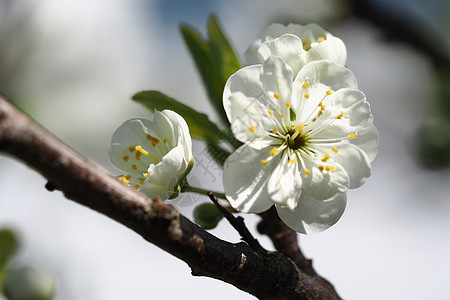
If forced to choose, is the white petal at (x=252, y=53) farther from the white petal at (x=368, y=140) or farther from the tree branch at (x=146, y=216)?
the tree branch at (x=146, y=216)

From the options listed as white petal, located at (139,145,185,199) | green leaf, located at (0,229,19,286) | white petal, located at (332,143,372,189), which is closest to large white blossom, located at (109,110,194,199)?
A: white petal, located at (139,145,185,199)

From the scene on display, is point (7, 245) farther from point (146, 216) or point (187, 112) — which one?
point (146, 216)

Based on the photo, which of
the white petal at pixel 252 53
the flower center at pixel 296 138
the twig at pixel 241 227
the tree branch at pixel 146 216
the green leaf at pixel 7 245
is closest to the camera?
the tree branch at pixel 146 216

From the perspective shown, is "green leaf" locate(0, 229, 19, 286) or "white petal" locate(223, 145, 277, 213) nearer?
"white petal" locate(223, 145, 277, 213)

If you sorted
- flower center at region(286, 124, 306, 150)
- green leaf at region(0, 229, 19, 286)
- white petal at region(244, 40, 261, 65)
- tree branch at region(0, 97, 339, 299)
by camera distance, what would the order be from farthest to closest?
green leaf at region(0, 229, 19, 286), white petal at region(244, 40, 261, 65), flower center at region(286, 124, 306, 150), tree branch at region(0, 97, 339, 299)

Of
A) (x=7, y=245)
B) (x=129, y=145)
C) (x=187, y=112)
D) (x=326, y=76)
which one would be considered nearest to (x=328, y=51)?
(x=326, y=76)

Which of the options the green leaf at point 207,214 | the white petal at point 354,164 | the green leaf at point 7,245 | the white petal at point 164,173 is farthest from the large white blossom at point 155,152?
the green leaf at point 7,245

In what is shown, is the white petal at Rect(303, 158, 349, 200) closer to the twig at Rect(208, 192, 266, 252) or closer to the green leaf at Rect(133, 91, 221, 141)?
the twig at Rect(208, 192, 266, 252)
